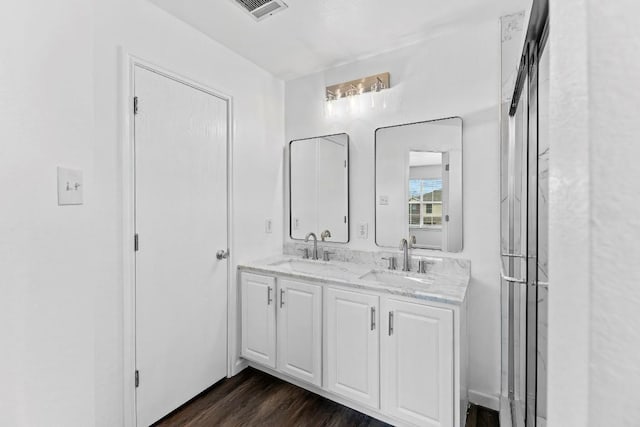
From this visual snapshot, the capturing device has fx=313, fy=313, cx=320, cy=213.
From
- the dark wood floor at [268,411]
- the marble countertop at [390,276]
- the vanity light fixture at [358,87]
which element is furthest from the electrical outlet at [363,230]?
the dark wood floor at [268,411]

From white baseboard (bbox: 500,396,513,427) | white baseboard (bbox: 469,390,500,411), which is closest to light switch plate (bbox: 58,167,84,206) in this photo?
white baseboard (bbox: 500,396,513,427)

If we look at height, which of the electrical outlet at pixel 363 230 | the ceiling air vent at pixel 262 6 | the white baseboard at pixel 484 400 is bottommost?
the white baseboard at pixel 484 400

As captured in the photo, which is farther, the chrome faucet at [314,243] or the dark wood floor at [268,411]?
the chrome faucet at [314,243]

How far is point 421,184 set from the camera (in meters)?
2.17

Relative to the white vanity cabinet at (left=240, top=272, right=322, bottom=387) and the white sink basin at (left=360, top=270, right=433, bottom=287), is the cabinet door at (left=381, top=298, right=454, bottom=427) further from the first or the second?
the white vanity cabinet at (left=240, top=272, right=322, bottom=387)

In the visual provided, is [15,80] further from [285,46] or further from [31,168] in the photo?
[285,46]

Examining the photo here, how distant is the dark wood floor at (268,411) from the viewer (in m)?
1.83

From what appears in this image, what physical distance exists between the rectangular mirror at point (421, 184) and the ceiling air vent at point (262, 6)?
1.03 m

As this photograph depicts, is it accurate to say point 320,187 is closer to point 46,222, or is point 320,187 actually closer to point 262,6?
point 262,6

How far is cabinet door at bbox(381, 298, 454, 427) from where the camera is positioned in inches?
62.0

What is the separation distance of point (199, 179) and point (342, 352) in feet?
4.69

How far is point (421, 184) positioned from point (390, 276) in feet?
2.21

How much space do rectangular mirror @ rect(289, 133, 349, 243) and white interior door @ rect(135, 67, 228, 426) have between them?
0.69 m

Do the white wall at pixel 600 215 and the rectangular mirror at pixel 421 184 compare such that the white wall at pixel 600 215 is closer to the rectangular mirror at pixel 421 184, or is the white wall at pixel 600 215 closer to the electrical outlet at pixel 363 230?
the rectangular mirror at pixel 421 184
